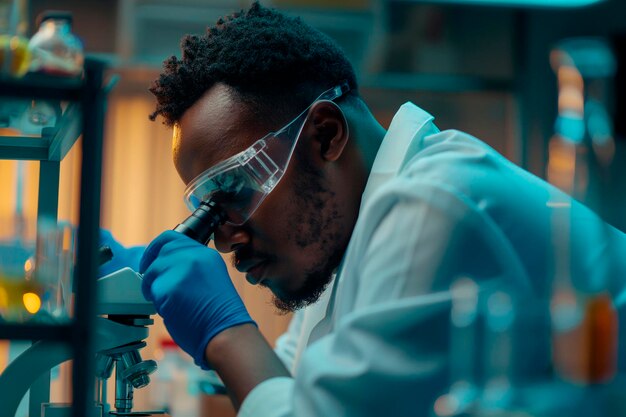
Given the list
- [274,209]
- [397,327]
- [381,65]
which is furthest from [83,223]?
[381,65]

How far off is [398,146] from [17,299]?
89cm

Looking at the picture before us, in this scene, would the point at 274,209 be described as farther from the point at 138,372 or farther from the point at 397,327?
the point at 397,327

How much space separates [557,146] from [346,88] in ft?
3.11

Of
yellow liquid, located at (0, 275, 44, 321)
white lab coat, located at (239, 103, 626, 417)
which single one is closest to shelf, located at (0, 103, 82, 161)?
yellow liquid, located at (0, 275, 44, 321)

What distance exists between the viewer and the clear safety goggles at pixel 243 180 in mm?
1671

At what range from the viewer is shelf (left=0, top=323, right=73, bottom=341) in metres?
0.97

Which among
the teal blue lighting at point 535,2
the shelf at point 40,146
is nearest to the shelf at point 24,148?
the shelf at point 40,146

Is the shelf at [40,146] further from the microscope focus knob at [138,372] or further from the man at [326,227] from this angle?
the microscope focus knob at [138,372]

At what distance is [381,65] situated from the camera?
4.35 m

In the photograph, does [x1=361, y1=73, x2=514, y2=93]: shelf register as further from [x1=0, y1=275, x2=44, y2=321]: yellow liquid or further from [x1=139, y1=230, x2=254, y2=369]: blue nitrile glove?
[x1=0, y1=275, x2=44, y2=321]: yellow liquid

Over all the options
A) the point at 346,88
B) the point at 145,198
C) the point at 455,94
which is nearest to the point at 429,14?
the point at 455,94

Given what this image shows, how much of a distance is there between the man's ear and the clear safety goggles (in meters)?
0.08

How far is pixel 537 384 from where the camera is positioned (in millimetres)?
831

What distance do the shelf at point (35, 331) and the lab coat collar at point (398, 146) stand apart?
2.81 feet
